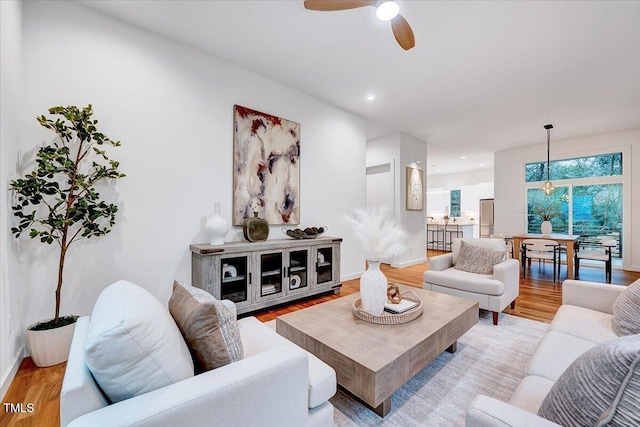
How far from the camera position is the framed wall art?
5.88 meters

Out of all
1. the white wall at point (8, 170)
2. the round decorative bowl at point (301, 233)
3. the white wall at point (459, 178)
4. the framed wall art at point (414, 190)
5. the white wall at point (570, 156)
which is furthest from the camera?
the white wall at point (459, 178)

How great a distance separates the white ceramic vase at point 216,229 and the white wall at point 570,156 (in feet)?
24.0

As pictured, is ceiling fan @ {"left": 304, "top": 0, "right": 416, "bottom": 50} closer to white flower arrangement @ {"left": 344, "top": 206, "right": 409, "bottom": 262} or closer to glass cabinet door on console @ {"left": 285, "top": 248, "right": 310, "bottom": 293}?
white flower arrangement @ {"left": 344, "top": 206, "right": 409, "bottom": 262}

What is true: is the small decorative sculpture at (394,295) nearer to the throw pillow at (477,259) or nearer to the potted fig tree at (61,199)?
the throw pillow at (477,259)

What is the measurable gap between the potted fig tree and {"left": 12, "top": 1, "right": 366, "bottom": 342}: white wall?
156 mm

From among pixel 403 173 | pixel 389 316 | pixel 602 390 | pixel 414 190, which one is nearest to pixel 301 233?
pixel 389 316

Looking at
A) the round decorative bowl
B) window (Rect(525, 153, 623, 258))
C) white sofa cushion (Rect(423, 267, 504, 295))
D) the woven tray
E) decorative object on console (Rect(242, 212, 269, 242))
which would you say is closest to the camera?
the woven tray

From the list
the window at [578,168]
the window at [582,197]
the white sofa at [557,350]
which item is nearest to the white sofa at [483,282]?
the white sofa at [557,350]

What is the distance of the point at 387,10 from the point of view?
1.96 metres

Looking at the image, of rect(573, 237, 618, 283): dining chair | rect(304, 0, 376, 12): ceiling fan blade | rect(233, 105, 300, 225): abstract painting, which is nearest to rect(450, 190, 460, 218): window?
rect(573, 237, 618, 283): dining chair

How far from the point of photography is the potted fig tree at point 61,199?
1.94 m

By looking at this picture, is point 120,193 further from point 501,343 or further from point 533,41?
point 533,41

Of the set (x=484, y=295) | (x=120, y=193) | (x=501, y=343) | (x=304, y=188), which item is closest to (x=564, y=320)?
(x=501, y=343)

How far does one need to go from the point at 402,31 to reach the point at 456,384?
2620mm
